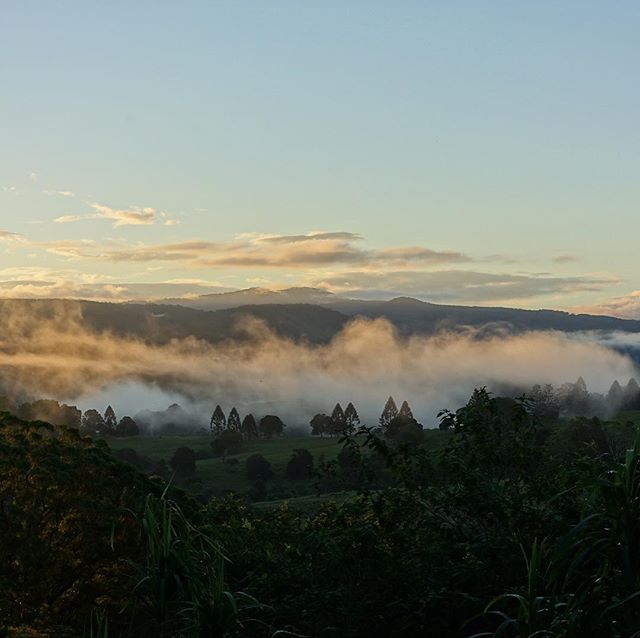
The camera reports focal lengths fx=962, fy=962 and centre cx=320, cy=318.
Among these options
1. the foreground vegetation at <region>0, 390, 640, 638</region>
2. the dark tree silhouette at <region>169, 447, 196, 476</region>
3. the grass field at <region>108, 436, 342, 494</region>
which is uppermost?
the foreground vegetation at <region>0, 390, 640, 638</region>

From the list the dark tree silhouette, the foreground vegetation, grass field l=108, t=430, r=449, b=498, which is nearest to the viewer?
the foreground vegetation

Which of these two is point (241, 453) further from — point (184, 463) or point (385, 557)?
point (385, 557)

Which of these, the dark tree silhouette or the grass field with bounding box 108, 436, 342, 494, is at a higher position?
the dark tree silhouette

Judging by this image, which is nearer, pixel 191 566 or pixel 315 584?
pixel 191 566

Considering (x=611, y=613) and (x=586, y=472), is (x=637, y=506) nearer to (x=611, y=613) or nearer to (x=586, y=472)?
(x=611, y=613)

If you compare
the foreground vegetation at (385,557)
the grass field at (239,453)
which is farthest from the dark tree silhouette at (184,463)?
the foreground vegetation at (385,557)

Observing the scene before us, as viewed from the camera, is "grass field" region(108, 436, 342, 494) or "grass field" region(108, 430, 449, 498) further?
"grass field" region(108, 436, 342, 494)

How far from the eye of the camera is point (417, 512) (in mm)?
19359

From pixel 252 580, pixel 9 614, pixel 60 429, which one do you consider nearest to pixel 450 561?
pixel 252 580

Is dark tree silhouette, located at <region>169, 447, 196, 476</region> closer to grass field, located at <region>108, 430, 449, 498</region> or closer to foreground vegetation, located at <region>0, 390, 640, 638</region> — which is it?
grass field, located at <region>108, 430, 449, 498</region>

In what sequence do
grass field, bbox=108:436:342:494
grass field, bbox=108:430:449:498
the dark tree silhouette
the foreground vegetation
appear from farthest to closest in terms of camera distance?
the dark tree silhouette
grass field, bbox=108:436:342:494
grass field, bbox=108:430:449:498
the foreground vegetation

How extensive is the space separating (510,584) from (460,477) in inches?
98.8

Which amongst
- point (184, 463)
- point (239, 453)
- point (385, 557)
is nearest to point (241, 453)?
point (239, 453)

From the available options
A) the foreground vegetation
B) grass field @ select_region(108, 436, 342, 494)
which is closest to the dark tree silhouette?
grass field @ select_region(108, 436, 342, 494)
